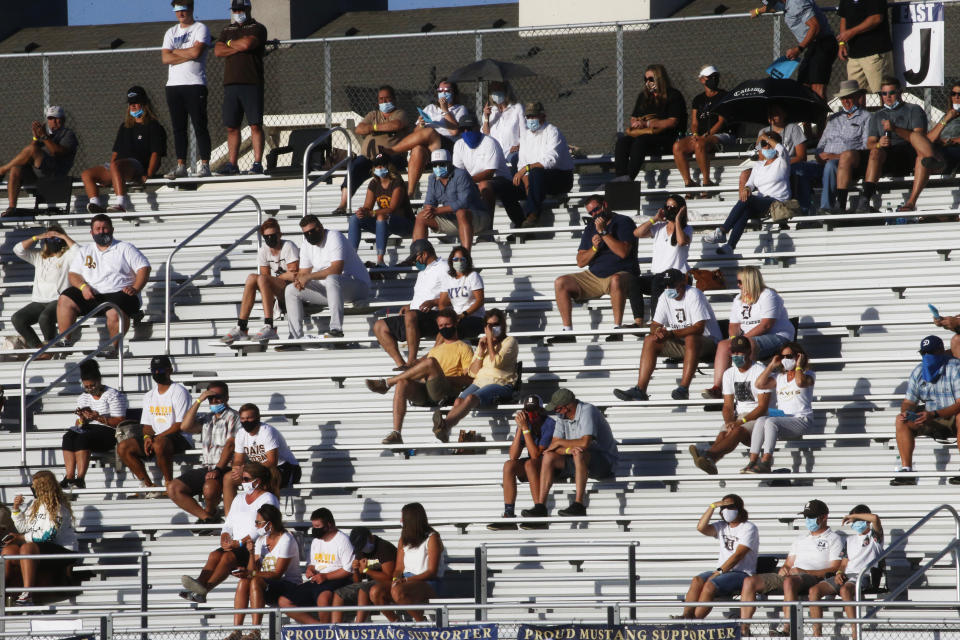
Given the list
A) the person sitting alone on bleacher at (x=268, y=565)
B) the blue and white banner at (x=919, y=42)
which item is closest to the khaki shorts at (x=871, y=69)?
the blue and white banner at (x=919, y=42)

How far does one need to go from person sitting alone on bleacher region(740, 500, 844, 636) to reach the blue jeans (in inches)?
213

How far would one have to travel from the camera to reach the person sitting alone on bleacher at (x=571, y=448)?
12.9m

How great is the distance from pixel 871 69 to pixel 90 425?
8.07 m

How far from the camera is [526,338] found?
14953 millimetres

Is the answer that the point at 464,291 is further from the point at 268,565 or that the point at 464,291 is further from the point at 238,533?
the point at 268,565

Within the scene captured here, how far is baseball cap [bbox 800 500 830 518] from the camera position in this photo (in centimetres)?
1180

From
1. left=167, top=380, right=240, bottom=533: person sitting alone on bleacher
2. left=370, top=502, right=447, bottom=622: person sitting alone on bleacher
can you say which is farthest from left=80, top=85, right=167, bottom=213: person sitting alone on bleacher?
left=370, top=502, right=447, bottom=622: person sitting alone on bleacher

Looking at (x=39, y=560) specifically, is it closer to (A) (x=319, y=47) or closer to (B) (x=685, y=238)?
(B) (x=685, y=238)

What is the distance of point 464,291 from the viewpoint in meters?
14.5

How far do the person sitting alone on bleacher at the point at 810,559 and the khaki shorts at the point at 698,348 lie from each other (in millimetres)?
2202

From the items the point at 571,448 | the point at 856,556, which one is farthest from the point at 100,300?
the point at 856,556

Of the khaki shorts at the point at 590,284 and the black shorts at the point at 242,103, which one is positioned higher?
the black shorts at the point at 242,103

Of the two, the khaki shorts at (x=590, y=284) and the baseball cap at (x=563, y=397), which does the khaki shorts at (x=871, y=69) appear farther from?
the baseball cap at (x=563, y=397)

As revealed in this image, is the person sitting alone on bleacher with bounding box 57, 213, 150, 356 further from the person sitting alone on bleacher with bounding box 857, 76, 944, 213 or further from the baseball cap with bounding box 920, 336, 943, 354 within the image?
the baseball cap with bounding box 920, 336, 943, 354
